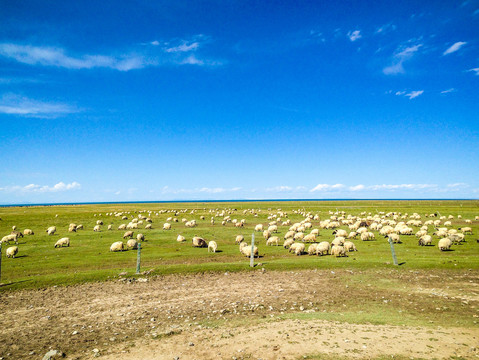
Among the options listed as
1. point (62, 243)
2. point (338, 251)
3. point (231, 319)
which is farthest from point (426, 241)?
point (62, 243)

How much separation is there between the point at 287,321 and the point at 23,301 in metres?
15.2

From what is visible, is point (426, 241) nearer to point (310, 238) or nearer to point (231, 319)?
point (310, 238)

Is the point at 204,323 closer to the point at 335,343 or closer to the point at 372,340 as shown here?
the point at 335,343

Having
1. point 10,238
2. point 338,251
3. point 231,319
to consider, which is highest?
point 10,238

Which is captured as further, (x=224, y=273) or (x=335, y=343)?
(x=224, y=273)

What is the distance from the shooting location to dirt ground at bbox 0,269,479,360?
8.68 meters

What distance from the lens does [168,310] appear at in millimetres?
13125

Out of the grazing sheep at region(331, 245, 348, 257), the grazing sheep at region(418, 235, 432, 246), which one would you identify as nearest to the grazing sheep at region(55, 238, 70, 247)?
the grazing sheep at region(331, 245, 348, 257)

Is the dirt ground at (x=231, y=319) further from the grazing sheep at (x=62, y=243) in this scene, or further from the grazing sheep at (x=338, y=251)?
the grazing sheep at (x=62, y=243)

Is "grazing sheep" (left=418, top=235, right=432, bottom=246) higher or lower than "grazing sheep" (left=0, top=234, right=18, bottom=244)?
lower

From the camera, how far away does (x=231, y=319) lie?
11672 millimetres

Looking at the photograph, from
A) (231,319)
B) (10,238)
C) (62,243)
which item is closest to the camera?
(231,319)

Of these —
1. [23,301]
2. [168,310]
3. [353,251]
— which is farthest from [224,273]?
[353,251]

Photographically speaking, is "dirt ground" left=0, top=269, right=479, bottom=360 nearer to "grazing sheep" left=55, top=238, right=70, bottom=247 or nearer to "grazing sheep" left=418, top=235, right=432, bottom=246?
"grazing sheep" left=418, top=235, right=432, bottom=246
